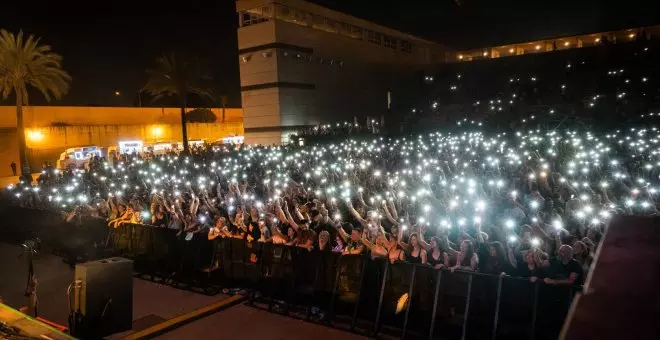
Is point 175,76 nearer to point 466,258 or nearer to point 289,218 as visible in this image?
point 289,218

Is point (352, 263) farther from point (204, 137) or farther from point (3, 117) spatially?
point (204, 137)

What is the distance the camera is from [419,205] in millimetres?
11984

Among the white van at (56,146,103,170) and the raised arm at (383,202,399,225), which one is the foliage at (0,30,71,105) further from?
the raised arm at (383,202,399,225)

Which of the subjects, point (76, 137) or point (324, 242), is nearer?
point (324, 242)

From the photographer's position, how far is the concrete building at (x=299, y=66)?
4306 cm

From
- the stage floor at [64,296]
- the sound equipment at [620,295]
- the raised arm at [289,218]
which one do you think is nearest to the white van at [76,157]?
the stage floor at [64,296]

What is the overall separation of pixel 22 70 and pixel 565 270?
36466 millimetres

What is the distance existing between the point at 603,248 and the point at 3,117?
138ft

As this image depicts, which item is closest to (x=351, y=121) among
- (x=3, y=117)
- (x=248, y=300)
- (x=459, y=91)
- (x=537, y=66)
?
(x=459, y=91)

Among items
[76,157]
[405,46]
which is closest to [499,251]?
[76,157]

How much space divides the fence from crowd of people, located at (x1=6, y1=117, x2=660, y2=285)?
23 centimetres

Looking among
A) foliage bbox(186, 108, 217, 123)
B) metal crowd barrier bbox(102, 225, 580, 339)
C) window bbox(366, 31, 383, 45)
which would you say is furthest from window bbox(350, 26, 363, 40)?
metal crowd barrier bbox(102, 225, 580, 339)

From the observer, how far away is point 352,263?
28.4ft

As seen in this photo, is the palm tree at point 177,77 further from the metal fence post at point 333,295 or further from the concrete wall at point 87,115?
the metal fence post at point 333,295
